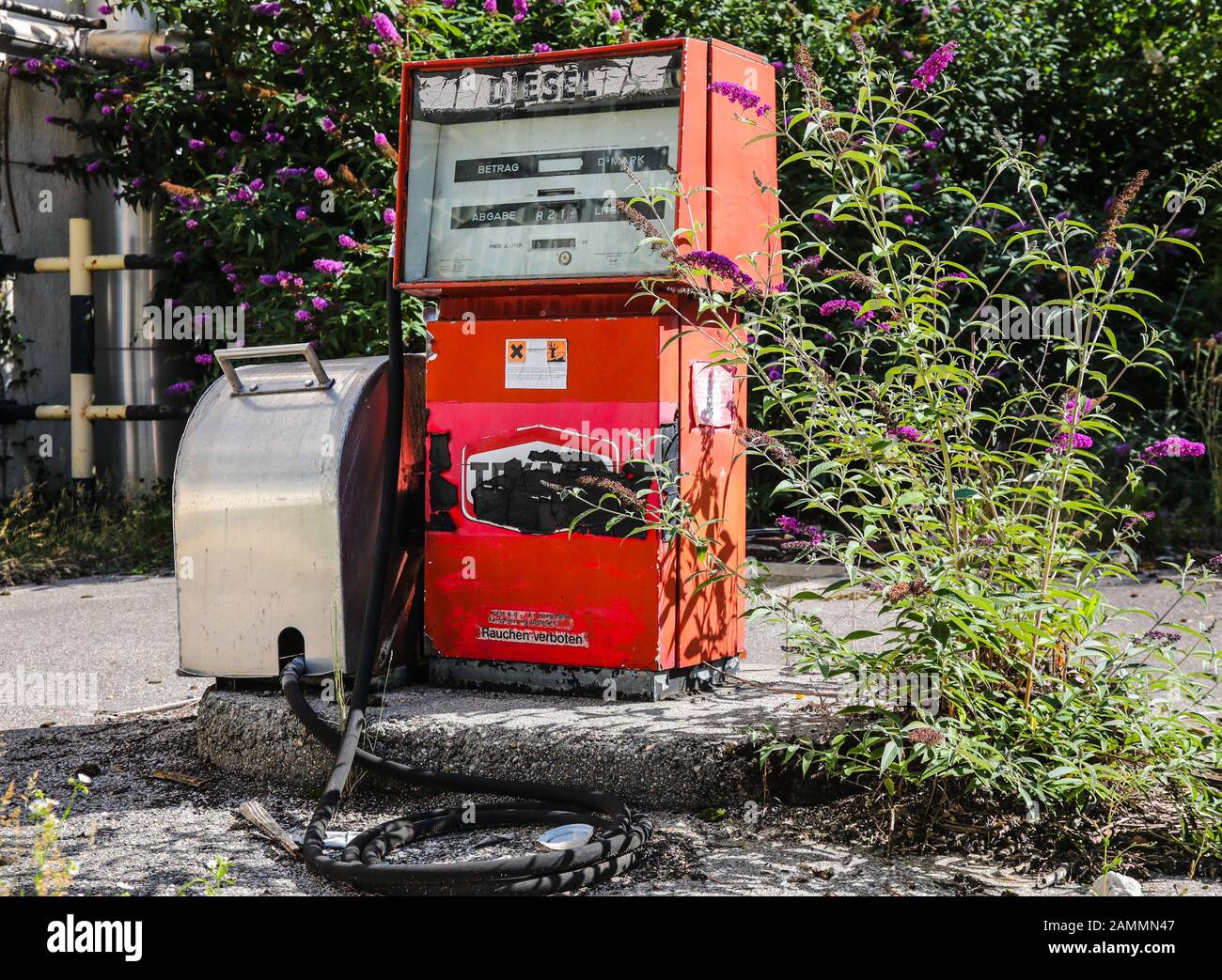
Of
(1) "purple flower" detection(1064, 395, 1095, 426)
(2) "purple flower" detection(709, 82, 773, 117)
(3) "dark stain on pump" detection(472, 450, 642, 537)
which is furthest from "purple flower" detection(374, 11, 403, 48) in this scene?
(1) "purple flower" detection(1064, 395, 1095, 426)

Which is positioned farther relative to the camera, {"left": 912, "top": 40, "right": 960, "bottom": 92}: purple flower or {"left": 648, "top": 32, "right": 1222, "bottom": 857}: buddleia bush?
{"left": 912, "top": 40, "right": 960, "bottom": 92}: purple flower

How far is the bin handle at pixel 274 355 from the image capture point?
11.9 feet

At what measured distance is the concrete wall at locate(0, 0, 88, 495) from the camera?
336 inches

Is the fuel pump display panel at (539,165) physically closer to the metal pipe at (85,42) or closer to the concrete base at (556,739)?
the concrete base at (556,739)

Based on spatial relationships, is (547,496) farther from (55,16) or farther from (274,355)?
(55,16)

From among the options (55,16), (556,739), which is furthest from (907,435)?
(55,16)

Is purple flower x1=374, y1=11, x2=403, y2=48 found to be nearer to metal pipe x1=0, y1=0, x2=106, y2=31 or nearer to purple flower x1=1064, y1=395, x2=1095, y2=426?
metal pipe x1=0, y1=0, x2=106, y2=31

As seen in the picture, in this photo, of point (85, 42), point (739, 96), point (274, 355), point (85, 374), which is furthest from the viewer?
point (85, 374)

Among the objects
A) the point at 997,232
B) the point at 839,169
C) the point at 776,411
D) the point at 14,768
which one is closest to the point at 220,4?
the point at 776,411

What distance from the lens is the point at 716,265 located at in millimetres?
3078

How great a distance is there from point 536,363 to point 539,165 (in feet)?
1.80

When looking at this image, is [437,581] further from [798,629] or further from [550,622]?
[798,629]

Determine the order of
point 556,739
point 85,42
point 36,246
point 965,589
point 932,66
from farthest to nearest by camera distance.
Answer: point 36,246, point 85,42, point 556,739, point 932,66, point 965,589

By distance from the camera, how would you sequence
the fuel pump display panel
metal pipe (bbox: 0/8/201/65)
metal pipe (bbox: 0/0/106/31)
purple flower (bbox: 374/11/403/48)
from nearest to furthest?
the fuel pump display panel
purple flower (bbox: 374/11/403/48)
metal pipe (bbox: 0/8/201/65)
metal pipe (bbox: 0/0/106/31)
